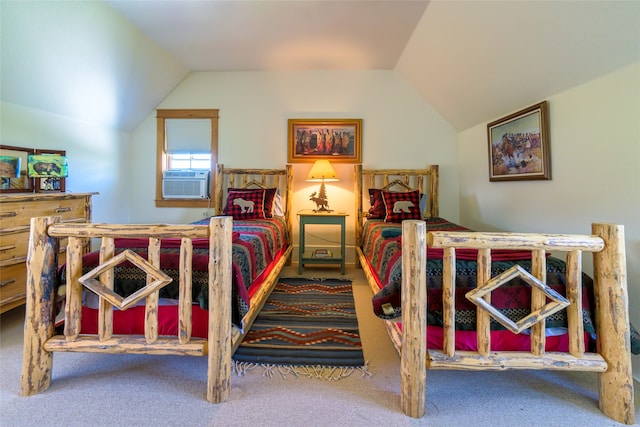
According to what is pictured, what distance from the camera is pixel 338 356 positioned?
1.67 meters

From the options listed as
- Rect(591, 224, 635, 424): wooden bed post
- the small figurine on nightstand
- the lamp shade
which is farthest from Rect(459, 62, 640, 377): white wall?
the small figurine on nightstand

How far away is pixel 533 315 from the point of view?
3.97 feet

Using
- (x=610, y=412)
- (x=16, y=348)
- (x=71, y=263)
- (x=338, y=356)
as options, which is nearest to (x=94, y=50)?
(x=71, y=263)

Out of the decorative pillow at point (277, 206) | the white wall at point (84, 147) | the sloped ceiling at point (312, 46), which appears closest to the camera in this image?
the sloped ceiling at point (312, 46)

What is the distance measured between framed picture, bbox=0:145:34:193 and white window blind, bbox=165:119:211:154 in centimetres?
149

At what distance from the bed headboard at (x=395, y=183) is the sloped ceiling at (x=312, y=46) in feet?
2.55

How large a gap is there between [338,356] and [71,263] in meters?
1.47

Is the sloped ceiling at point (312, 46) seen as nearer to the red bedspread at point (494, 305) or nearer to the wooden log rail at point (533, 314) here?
the wooden log rail at point (533, 314)

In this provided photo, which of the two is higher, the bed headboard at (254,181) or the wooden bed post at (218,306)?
the bed headboard at (254,181)

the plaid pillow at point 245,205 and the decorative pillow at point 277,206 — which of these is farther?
the decorative pillow at point 277,206

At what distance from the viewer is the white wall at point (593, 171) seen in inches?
61.2

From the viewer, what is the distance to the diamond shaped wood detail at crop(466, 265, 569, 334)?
120cm

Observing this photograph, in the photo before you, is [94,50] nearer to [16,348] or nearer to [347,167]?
[16,348]

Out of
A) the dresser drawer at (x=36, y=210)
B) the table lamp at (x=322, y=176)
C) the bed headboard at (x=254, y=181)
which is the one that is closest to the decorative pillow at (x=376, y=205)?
the table lamp at (x=322, y=176)
